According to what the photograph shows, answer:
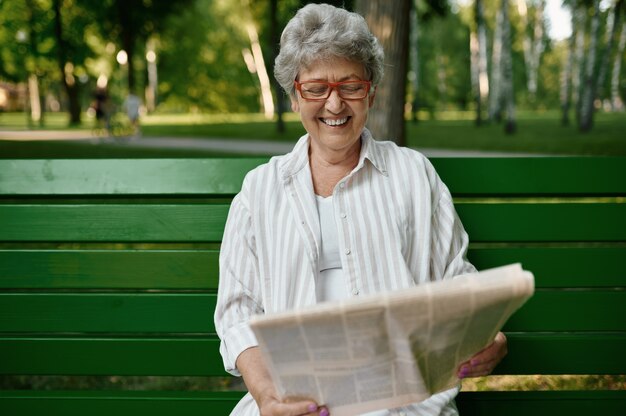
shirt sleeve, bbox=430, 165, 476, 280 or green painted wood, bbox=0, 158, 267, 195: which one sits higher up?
green painted wood, bbox=0, 158, 267, 195

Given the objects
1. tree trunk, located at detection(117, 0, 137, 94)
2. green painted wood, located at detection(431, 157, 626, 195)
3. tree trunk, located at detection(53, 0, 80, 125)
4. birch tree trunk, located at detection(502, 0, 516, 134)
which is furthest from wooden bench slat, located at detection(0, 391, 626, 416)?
tree trunk, located at detection(53, 0, 80, 125)

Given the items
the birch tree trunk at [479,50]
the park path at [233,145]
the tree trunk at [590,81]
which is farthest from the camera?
the birch tree trunk at [479,50]

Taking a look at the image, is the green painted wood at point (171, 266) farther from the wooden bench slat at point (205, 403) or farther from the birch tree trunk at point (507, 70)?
the birch tree trunk at point (507, 70)

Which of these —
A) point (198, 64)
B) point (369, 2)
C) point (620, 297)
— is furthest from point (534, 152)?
point (198, 64)

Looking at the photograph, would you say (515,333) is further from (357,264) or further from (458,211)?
(357,264)

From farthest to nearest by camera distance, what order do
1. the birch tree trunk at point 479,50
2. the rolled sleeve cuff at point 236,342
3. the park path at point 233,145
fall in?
the birch tree trunk at point 479,50 < the park path at point 233,145 < the rolled sleeve cuff at point 236,342

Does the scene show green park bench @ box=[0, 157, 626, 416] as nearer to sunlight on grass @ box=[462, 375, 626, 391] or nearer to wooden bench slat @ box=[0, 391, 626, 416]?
wooden bench slat @ box=[0, 391, 626, 416]

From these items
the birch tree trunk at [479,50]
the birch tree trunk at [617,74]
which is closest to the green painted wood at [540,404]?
the birch tree trunk at [479,50]

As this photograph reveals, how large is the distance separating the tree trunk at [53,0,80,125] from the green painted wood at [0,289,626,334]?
27.5 meters

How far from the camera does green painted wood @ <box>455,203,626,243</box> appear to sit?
2.27 m

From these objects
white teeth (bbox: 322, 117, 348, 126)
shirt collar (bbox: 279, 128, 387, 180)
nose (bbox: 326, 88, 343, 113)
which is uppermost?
nose (bbox: 326, 88, 343, 113)

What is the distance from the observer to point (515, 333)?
2.36 meters

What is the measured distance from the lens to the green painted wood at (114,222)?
232cm

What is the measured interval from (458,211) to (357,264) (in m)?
0.48
